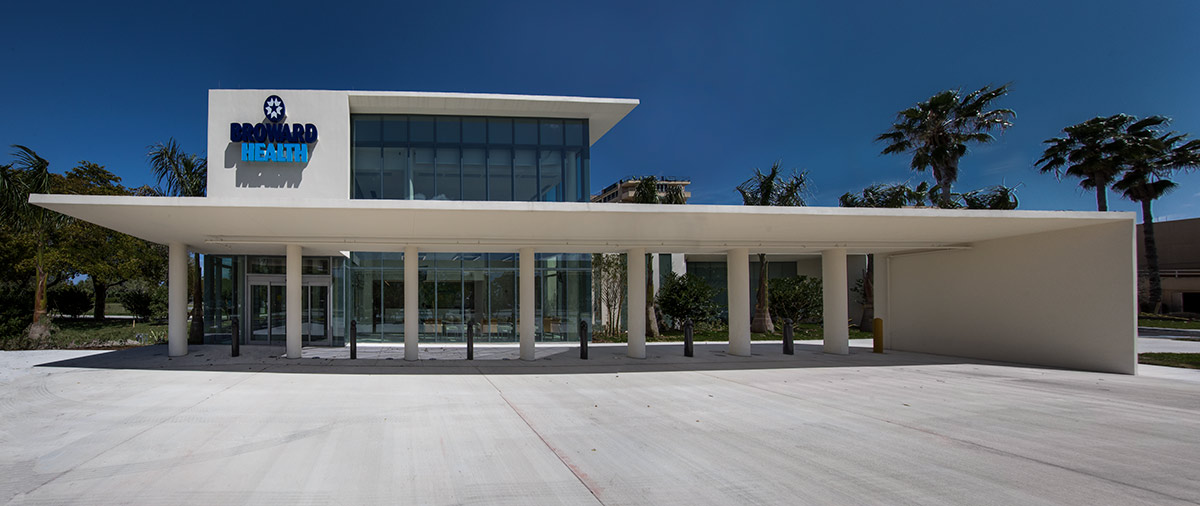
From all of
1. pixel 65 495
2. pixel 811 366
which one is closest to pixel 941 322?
pixel 811 366

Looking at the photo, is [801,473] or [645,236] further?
[645,236]

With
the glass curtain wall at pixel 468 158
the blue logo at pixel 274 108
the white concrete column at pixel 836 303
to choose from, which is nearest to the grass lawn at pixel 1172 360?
the white concrete column at pixel 836 303

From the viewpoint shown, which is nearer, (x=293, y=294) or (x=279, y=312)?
(x=293, y=294)

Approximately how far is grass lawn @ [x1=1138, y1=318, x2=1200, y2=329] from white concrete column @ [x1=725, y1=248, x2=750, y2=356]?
23.8 meters

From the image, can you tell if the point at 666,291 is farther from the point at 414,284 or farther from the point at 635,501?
the point at 635,501

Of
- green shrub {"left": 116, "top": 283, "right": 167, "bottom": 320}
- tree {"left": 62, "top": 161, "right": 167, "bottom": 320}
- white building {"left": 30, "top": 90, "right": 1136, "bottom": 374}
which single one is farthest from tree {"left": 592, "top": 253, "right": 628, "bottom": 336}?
green shrub {"left": 116, "top": 283, "right": 167, "bottom": 320}

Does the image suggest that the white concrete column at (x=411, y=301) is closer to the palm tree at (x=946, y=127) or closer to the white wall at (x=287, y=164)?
the white wall at (x=287, y=164)

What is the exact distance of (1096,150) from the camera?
2995cm

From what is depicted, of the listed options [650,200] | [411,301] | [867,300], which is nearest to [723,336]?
[650,200]

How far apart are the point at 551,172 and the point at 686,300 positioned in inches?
290

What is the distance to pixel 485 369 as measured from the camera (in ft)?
45.1

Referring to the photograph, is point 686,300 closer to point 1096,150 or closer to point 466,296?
point 466,296

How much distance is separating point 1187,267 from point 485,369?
44.6 m

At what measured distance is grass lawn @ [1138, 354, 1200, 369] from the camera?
15.3 meters
